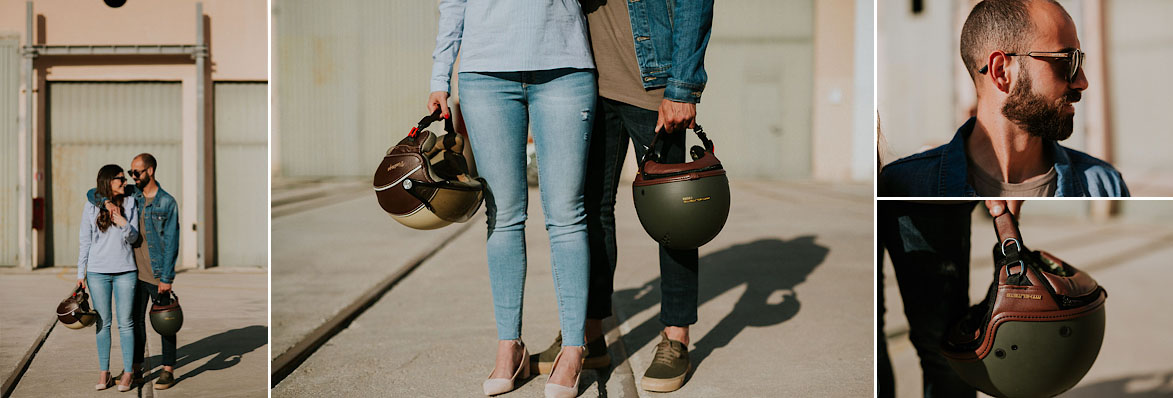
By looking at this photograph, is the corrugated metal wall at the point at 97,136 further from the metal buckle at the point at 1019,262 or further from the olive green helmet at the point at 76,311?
the metal buckle at the point at 1019,262

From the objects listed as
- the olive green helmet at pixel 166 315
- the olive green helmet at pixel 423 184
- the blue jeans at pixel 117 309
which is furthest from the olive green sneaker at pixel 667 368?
the blue jeans at pixel 117 309

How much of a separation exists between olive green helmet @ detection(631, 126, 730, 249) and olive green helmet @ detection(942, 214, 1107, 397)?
0.61 m

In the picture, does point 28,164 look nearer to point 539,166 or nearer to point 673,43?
point 539,166

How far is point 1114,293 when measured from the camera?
5.12 m

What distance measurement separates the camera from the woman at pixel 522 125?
203 cm

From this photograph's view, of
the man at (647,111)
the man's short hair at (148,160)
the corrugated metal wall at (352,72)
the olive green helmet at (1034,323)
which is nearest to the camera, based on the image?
the olive green helmet at (1034,323)

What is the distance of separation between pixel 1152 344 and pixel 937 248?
256 centimetres

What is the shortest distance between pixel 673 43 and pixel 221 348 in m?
1.46

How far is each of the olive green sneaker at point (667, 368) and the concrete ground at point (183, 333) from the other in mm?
1019

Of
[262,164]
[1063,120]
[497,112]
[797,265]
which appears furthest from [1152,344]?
[262,164]

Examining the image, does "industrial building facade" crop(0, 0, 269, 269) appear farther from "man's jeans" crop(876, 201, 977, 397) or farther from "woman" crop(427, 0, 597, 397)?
"man's jeans" crop(876, 201, 977, 397)

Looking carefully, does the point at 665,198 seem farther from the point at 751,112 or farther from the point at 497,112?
the point at 751,112

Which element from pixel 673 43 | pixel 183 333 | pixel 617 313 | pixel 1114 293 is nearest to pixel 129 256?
pixel 183 333

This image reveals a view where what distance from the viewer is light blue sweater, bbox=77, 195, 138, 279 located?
220cm
